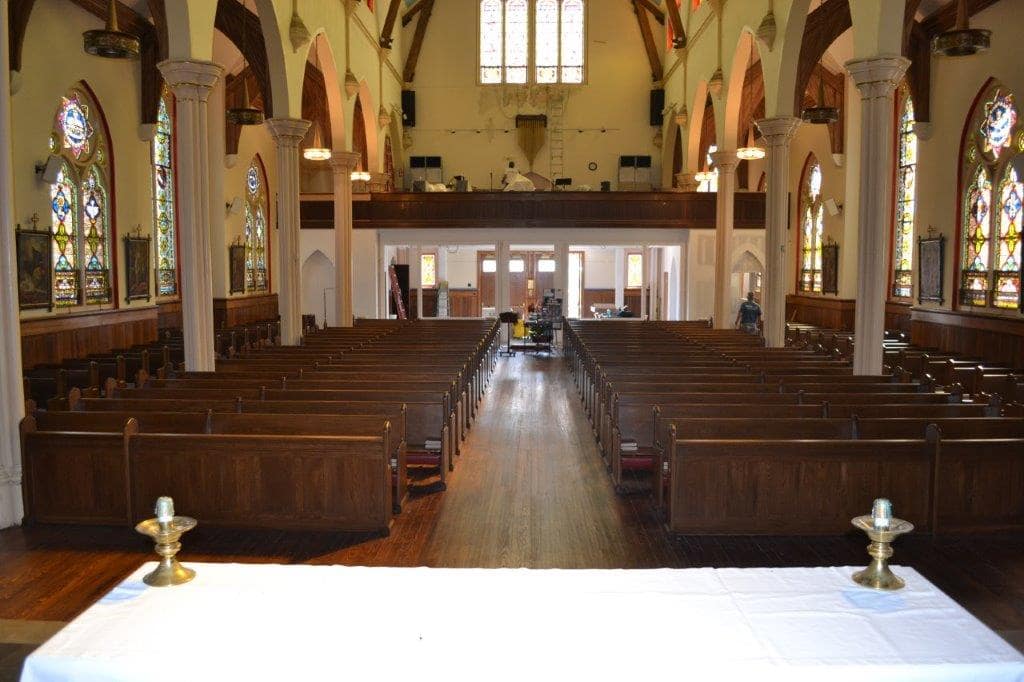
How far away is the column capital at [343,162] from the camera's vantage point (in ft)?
59.2

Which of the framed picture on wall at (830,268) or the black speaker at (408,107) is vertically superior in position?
the black speaker at (408,107)

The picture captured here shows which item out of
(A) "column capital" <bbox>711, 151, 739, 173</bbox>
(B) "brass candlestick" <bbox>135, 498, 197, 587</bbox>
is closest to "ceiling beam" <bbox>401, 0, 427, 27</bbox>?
(A) "column capital" <bbox>711, 151, 739, 173</bbox>

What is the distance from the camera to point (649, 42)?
25.8 m

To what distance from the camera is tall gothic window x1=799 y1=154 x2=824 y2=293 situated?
21.5m

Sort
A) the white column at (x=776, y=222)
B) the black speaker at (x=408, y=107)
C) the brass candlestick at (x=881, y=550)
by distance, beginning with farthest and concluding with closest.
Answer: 1. the black speaker at (x=408, y=107)
2. the white column at (x=776, y=222)
3. the brass candlestick at (x=881, y=550)

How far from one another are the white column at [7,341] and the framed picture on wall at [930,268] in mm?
14601

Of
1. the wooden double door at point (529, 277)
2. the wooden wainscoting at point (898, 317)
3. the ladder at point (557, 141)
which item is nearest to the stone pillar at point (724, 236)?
the wooden wainscoting at point (898, 317)

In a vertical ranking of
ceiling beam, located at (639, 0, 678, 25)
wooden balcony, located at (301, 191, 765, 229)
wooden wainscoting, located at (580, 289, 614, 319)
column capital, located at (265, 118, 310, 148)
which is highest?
ceiling beam, located at (639, 0, 678, 25)

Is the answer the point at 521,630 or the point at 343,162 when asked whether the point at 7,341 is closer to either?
the point at 521,630

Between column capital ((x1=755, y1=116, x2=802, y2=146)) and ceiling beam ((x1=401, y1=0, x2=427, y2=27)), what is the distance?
49.5 ft

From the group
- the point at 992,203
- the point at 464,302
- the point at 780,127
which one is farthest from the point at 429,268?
the point at 992,203

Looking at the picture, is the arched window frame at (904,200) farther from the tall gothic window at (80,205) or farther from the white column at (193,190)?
the tall gothic window at (80,205)

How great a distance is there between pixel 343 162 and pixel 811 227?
12.7 meters

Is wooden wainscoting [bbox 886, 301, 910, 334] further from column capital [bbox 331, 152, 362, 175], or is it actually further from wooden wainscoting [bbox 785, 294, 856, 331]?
column capital [bbox 331, 152, 362, 175]
